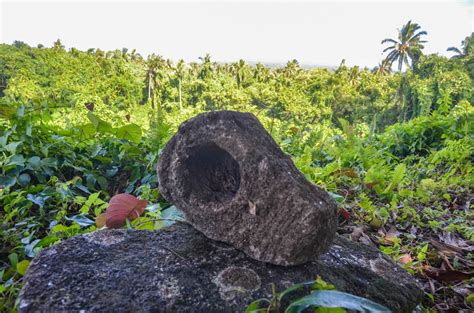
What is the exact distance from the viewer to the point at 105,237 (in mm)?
1211

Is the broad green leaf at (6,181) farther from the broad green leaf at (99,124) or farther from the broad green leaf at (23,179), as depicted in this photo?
the broad green leaf at (99,124)

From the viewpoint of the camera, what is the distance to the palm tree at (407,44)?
3681 centimetres

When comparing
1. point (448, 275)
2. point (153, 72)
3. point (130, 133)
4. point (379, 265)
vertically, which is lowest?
point (448, 275)

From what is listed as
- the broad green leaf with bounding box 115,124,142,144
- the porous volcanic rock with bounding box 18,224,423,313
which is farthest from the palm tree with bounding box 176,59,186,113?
the porous volcanic rock with bounding box 18,224,423,313

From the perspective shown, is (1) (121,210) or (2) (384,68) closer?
(1) (121,210)

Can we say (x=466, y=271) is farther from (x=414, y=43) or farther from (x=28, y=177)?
(x=414, y=43)

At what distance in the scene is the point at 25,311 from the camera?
870 mm

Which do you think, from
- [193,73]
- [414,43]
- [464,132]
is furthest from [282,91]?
[464,132]

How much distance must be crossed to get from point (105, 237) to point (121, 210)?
249mm

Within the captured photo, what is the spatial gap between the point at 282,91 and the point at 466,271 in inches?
1162

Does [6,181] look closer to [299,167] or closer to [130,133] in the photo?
[130,133]

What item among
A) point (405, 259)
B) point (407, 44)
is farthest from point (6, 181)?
point (407, 44)

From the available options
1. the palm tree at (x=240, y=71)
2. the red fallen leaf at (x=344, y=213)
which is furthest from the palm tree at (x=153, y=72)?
the red fallen leaf at (x=344, y=213)

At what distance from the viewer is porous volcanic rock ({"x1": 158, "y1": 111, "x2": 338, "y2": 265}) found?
41.8 inches
